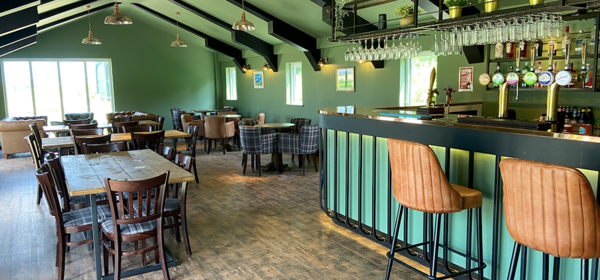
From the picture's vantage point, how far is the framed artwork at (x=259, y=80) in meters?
12.6

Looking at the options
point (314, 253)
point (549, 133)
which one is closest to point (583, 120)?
point (549, 133)

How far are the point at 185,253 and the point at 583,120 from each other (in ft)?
15.6

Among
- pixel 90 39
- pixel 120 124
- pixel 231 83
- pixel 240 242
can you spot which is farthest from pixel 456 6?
pixel 231 83

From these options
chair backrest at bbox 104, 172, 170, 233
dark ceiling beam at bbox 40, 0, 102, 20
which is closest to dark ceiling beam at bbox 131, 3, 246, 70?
dark ceiling beam at bbox 40, 0, 102, 20

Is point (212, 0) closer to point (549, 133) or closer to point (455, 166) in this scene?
point (455, 166)

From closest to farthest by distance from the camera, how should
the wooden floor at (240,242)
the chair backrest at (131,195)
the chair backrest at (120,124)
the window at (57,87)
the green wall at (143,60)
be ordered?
the chair backrest at (131,195)
the wooden floor at (240,242)
the chair backrest at (120,124)
the window at (57,87)
the green wall at (143,60)

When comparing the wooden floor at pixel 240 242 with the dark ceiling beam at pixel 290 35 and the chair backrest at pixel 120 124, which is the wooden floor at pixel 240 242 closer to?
the chair backrest at pixel 120 124

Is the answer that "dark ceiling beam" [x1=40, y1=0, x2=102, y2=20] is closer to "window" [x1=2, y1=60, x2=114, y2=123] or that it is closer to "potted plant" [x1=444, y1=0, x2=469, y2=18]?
"window" [x1=2, y1=60, x2=114, y2=123]

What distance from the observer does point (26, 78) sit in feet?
39.5

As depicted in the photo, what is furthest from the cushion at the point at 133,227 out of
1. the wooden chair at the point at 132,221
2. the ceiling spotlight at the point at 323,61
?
the ceiling spotlight at the point at 323,61

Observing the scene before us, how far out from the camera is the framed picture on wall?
9.01 meters

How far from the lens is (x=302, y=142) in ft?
24.2

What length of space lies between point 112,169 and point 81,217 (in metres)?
0.58

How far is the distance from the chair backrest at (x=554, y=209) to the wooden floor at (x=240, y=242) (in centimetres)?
138
